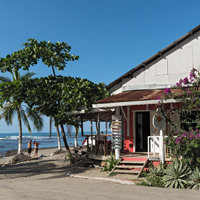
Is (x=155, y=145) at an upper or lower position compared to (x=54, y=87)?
lower

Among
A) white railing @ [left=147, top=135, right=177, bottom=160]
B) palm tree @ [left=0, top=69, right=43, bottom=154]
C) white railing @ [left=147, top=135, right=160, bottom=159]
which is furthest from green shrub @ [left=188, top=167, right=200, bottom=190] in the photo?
palm tree @ [left=0, top=69, right=43, bottom=154]

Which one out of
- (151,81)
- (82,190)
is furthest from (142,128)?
(82,190)

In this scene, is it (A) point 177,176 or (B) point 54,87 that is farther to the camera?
(B) point 54,87

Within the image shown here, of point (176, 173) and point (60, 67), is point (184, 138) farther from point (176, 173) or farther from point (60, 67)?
point (60, 67)

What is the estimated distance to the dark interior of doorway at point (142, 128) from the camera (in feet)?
47.7

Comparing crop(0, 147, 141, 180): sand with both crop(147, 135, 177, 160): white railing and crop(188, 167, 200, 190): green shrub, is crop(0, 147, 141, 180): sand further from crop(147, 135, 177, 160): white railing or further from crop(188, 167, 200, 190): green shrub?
crop(188, 167, 200, 190): green shrub

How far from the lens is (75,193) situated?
8.10 m

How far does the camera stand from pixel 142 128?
14734 mm

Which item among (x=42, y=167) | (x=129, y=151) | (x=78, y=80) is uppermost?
(x=78, y=80)

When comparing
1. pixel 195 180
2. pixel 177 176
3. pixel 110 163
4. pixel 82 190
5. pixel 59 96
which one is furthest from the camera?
pixel 59 96

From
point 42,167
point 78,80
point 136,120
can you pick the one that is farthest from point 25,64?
point 136,120

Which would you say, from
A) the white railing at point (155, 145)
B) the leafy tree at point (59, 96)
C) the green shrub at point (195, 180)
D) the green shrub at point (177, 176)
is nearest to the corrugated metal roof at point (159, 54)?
the leafy tree at point (59, 96)

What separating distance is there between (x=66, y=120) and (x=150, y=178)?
6830 mm

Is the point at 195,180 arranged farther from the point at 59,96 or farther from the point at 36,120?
the point at 36,120
